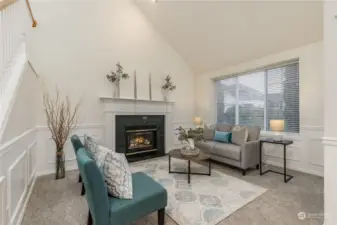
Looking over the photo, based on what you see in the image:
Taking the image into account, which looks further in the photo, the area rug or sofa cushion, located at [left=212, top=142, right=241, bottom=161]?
sofa cushion, located at [left=212, top=142, right=241, bottom=161]

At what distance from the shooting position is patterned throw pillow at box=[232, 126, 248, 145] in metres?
3.36

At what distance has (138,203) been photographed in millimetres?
1459

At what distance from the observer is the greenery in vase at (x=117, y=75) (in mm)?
3821

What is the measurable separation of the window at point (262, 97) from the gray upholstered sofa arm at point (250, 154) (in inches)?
38.9

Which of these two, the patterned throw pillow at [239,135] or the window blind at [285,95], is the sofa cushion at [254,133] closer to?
the patterned throw pillow at [239,135]

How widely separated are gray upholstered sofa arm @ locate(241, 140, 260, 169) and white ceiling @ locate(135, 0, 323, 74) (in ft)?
7.07

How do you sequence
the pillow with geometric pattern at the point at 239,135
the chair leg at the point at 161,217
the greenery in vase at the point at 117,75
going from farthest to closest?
the greenery in vase at the point at 117,75 → the pillow with geometric pattern at the point at 239,135 → the chair leg at the point at 161,217

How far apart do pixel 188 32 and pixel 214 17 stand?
827mm

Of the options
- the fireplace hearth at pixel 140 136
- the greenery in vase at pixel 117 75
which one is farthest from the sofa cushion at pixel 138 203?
the greenery in vase at pixel 117 75

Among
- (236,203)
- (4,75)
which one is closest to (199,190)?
(236,203)

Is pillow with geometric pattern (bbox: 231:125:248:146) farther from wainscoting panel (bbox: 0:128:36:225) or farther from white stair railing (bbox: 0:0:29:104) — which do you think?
white stair railing (bbox: 0:0:29:104)

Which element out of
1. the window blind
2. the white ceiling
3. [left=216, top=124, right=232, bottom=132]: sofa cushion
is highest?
the white ceiling

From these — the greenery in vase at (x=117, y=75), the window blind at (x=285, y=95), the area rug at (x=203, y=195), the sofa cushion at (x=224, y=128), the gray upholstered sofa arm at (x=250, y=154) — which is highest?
the greenery in vase at (x=117, y=75)

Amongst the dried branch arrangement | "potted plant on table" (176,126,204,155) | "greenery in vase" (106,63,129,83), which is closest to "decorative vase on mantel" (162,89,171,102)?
"greenery in vase" (106,63,129,83)
